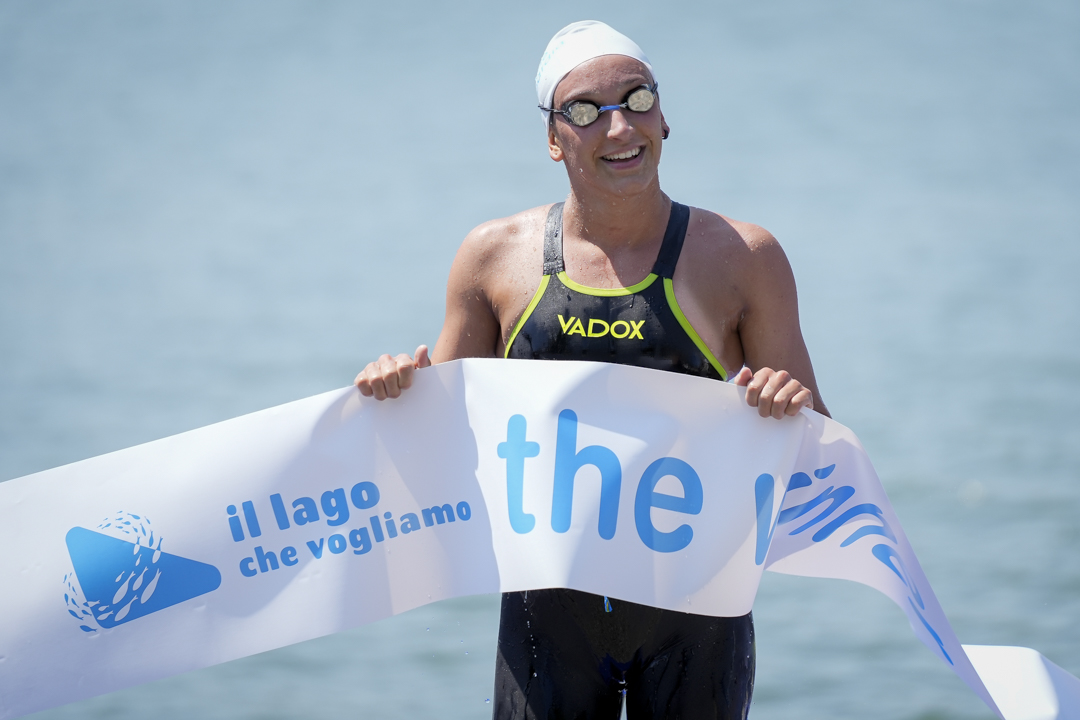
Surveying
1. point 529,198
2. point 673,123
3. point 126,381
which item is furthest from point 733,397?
point 673,123

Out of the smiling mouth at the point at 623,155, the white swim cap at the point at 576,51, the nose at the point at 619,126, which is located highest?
the white swim cap at the point at 576,51

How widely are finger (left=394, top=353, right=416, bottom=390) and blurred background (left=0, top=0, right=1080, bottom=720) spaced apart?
3.54m

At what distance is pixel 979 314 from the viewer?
12867 millimetres

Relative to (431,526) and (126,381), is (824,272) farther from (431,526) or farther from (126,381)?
(431,526)

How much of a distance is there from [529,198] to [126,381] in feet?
19.5

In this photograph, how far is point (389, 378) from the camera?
3.00 meters

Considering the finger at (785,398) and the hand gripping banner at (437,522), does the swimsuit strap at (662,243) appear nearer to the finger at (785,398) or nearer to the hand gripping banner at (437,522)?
the hand gripping banner at (437,522)

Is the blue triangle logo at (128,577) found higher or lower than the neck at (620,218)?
lower

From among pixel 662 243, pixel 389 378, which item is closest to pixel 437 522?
pixel 389 378

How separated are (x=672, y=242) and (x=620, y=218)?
14cm

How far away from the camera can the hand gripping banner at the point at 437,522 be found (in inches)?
114

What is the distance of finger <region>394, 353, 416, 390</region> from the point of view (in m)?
2.99

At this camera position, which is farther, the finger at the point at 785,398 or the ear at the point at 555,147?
the ear at the point at 555,147

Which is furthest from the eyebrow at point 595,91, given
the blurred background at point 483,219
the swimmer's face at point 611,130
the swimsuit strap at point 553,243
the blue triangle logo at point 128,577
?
the blurred background at point 483,219
